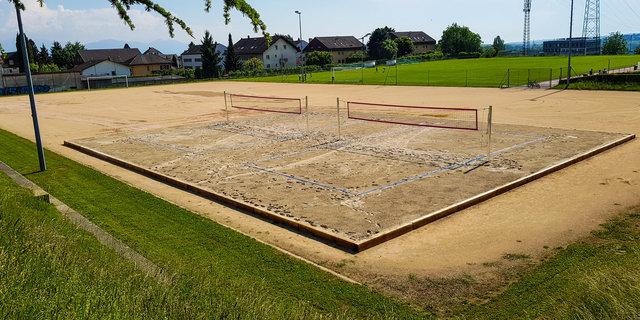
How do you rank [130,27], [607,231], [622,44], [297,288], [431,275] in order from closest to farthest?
[130,27], [297,288], [431,275], [607,231], [622,44]

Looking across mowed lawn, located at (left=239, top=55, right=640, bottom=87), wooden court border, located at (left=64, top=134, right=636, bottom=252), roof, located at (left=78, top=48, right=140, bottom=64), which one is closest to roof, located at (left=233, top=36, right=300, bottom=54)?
roof, located at (left=78, top=48, right=140, bottom=64)

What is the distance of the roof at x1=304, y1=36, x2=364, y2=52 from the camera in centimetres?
13100

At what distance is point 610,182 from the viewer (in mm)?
13742

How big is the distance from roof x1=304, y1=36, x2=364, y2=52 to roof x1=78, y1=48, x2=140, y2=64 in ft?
155

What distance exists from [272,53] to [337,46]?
2485 centimetres

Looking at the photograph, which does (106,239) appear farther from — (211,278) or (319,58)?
(319,58)

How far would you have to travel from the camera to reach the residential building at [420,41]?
157125mm

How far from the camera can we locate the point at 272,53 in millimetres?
116938

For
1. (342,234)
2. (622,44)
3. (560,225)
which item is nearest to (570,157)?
(560,225)

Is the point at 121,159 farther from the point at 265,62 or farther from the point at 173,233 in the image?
the point at 265,62

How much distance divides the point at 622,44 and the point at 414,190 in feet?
486

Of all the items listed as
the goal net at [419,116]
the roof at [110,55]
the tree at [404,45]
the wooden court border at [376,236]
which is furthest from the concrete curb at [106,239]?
the tree at [404,45]

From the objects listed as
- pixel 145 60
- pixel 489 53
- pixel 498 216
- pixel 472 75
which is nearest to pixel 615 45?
pixel 489 53

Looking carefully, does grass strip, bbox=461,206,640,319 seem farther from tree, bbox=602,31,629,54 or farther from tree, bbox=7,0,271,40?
tree, bbox=602,31,629,54
